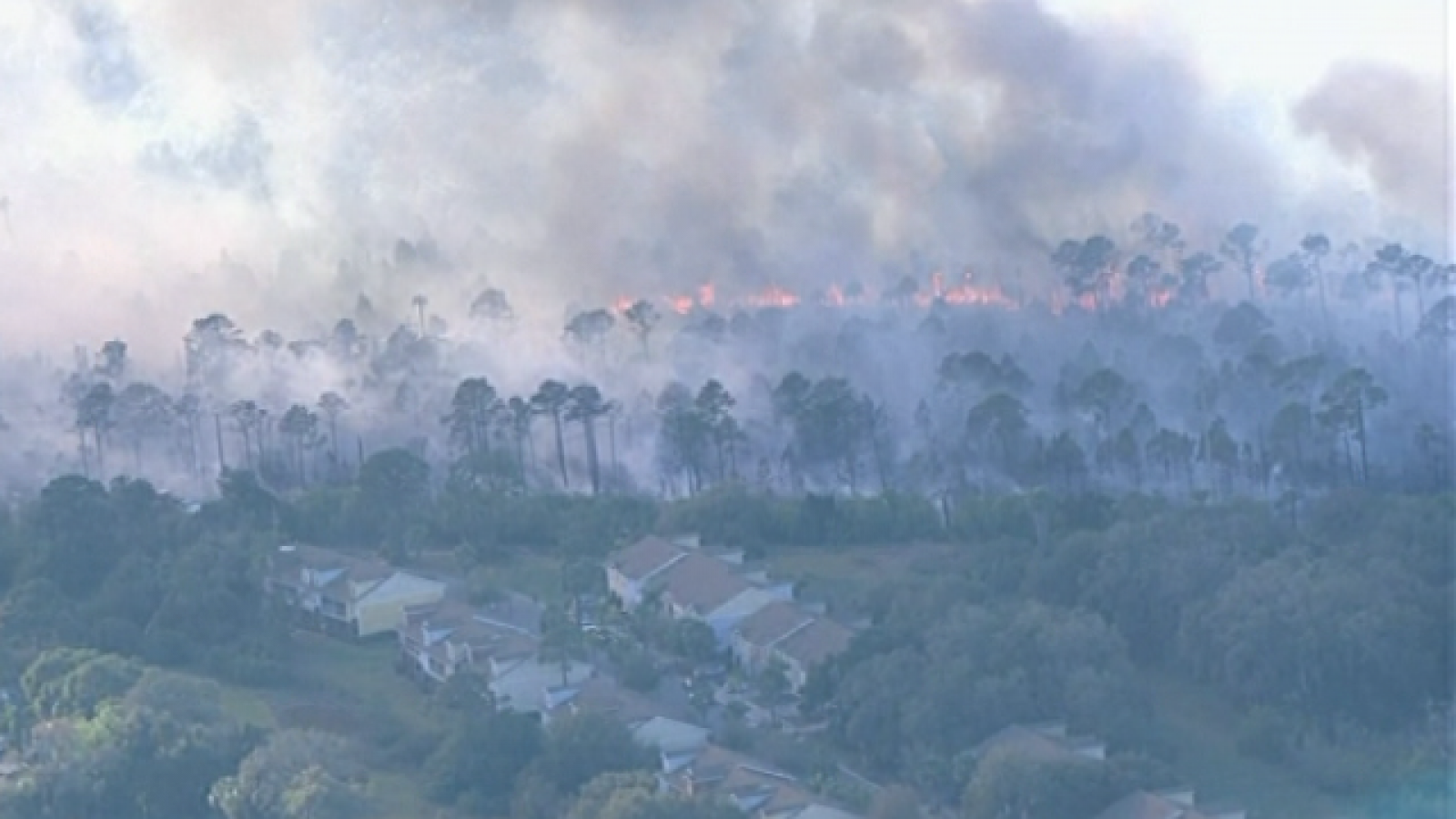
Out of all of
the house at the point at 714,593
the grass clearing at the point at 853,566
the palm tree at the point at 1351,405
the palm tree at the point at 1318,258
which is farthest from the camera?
the palm tree at the point at 1318,258

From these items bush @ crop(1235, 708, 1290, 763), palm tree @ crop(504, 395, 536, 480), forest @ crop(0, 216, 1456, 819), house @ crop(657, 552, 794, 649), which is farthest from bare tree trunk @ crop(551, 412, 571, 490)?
bush @ crop(1235, 708, 1290, 763)

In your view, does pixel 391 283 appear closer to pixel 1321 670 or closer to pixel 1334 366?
pixel 1334 366

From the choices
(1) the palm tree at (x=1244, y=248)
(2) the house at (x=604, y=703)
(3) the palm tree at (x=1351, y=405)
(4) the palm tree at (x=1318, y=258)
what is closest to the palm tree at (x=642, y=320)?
(1) the palm tree at (x=1244, y=248)

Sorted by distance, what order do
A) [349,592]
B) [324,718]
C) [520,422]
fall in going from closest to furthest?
[324,718] < [349,592] < [520,422]

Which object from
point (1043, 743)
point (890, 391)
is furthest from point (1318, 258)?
point (1043, 743)

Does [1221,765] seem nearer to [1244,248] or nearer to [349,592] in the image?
[349,592]

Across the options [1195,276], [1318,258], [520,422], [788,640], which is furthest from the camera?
[1318,258]

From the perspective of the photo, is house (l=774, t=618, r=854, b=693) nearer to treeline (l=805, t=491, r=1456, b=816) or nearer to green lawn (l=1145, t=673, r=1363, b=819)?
treeline (l=805, t=491, r=1456, b=816)

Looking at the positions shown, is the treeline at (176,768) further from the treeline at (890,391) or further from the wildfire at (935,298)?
the wildfire at (935,298)
